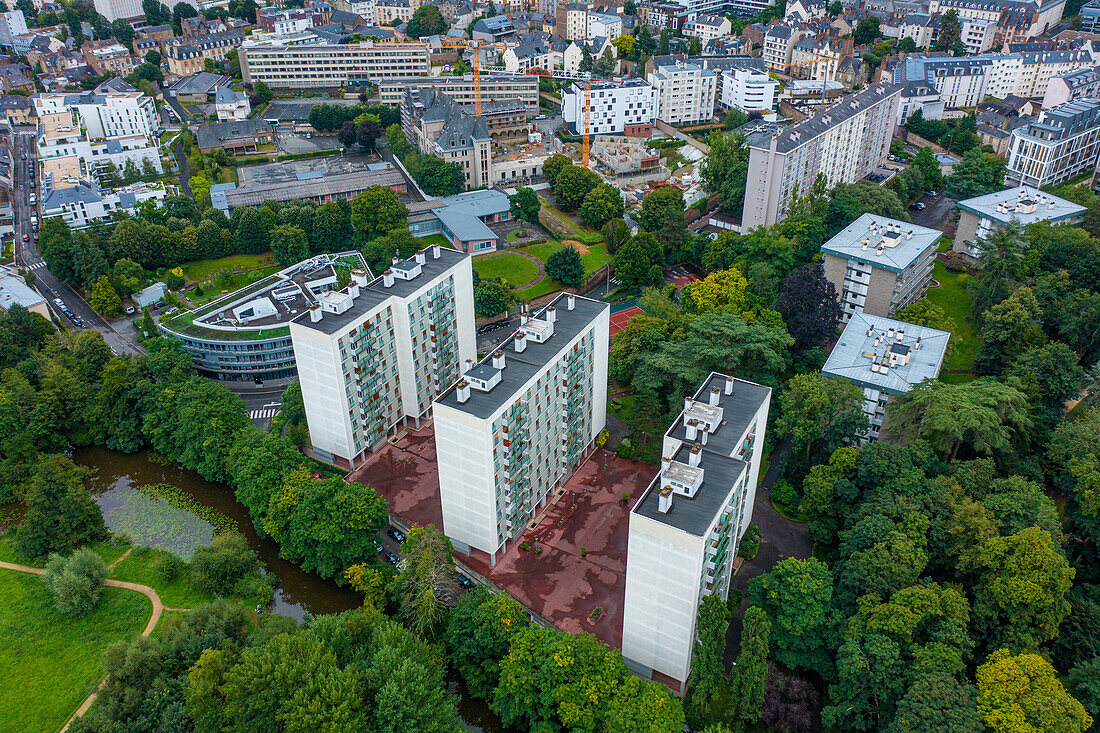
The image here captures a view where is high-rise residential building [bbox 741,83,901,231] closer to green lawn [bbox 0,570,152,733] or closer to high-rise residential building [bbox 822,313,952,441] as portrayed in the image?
high-rise residential building [bbox 822,313,952,441]

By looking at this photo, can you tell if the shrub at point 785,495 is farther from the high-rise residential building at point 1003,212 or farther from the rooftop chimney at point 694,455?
the high-rise residential building at point 1003,212

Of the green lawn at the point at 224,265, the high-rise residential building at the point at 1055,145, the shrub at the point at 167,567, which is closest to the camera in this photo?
the shrub at the point at 167,567

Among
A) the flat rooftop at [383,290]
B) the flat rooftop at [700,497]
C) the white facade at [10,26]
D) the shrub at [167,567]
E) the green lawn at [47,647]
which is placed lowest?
the green lawn at [47,647]

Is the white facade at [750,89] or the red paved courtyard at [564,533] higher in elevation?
the white facade at [750,89]

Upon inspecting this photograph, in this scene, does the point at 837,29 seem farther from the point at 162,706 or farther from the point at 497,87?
the point at 162,706

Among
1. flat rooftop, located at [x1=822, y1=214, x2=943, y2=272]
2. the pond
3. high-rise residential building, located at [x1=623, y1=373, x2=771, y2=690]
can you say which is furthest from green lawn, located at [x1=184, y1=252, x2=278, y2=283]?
flat rooftop, located at [x1=822, y1=214, x2=943, y2=272]

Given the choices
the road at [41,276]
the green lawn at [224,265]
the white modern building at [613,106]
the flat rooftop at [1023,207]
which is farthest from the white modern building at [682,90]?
the road at [41,276]
